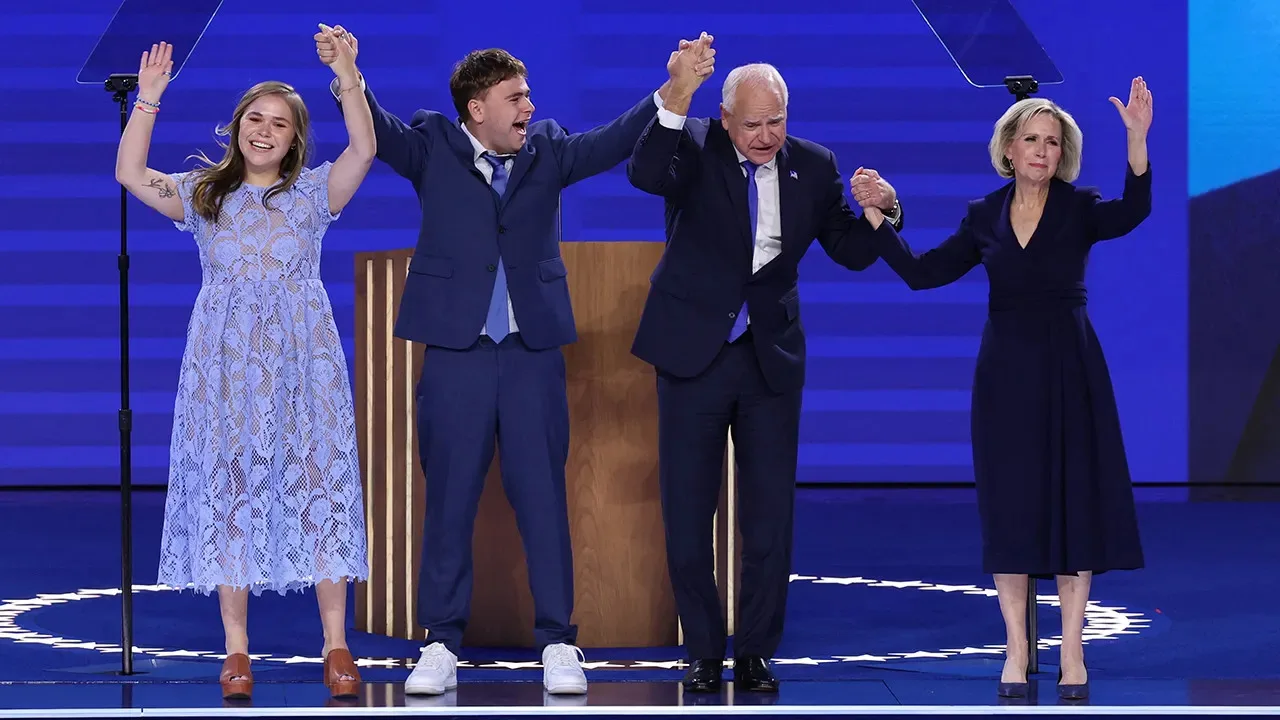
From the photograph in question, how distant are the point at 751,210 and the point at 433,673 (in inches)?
49.4

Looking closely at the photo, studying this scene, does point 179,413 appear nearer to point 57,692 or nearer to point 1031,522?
point 57,692

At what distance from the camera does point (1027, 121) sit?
384cm

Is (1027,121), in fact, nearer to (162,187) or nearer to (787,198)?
(787,198)

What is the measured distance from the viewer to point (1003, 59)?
466cm

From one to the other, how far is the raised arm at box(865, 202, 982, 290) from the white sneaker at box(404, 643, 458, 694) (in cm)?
135

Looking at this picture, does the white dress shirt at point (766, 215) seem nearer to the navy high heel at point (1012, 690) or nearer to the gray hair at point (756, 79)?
the gray hair at point (756, 79)

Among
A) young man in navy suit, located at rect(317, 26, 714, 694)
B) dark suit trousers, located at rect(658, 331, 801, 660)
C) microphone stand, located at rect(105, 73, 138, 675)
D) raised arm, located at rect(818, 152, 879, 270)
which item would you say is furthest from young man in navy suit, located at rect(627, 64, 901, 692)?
microphone stand, located at rect(105, 73, 138, 675)

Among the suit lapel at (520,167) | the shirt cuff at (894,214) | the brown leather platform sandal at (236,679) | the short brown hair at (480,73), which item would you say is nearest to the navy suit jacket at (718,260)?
the shirt cuff at (894,214)

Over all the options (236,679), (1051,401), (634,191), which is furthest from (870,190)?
(634,191)

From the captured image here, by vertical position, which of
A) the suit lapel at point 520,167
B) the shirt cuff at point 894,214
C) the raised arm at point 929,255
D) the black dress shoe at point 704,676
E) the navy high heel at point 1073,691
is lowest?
the navy high heel at point 1073,691

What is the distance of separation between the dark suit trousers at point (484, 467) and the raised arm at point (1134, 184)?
128cm

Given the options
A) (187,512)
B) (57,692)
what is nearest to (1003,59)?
(187,512)

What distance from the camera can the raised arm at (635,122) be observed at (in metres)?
3.64

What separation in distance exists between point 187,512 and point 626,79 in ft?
18.0
